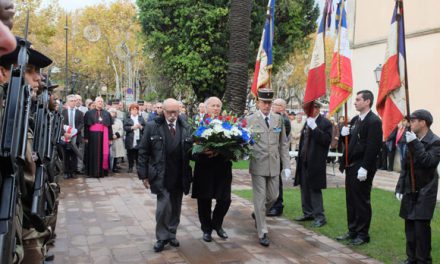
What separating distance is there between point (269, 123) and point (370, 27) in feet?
45.1

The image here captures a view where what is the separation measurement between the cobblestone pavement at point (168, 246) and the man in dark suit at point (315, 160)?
1.45ft

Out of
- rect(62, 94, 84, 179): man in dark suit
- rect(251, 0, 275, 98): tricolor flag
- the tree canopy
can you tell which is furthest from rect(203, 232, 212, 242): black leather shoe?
the tree canopy

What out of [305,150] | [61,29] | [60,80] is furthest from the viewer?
[60,80]

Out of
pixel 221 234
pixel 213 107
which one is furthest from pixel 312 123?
pixel 221 234

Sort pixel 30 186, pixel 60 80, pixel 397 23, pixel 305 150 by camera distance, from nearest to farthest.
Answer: pixel 30 186, pixel 397 23, pixel 305 150, pixel 60 80

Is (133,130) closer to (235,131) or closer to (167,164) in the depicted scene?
(167,164)

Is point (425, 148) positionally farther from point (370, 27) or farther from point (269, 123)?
point (370, 27)

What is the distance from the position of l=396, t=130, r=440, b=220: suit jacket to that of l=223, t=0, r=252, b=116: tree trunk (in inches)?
438

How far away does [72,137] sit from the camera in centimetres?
1231

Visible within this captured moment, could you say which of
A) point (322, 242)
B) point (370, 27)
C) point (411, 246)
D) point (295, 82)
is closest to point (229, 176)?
point (322, 242)

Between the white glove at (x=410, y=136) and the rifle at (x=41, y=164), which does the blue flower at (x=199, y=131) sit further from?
the white glove at (x=410, y=136)

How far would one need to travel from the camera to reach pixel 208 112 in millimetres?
7141

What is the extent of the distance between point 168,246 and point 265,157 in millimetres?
1912

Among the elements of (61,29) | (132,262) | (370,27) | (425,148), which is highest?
(61,29)
